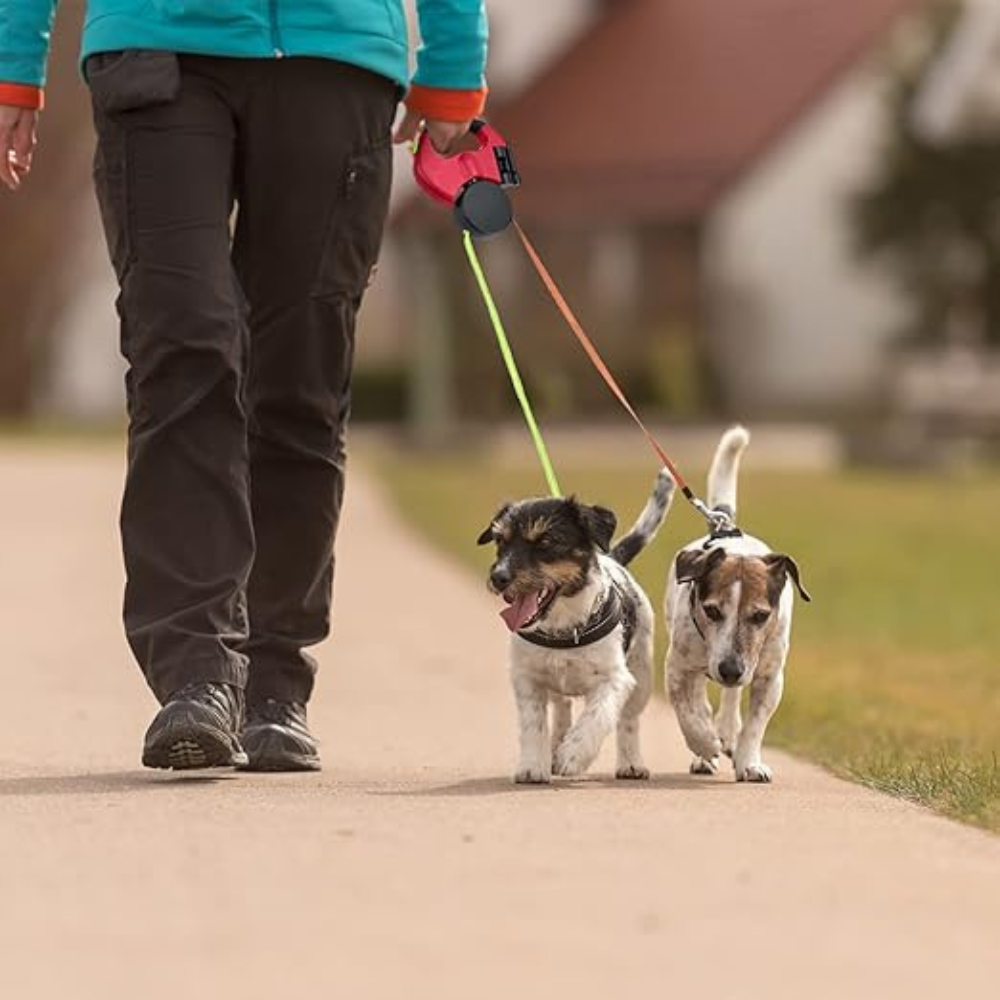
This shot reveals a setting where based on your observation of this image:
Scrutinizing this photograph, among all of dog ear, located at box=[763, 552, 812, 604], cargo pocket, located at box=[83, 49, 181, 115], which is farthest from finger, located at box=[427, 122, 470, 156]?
dog ear, located at box=[763, 552, 812, 604]

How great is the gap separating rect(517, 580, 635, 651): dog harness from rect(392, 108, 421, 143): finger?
1.20 m

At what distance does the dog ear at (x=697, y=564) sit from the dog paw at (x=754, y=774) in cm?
48

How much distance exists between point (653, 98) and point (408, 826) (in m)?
36.2

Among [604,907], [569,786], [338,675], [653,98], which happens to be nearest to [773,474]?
[653,98]

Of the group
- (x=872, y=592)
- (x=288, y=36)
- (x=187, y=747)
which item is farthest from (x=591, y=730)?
(x=872, y=592)

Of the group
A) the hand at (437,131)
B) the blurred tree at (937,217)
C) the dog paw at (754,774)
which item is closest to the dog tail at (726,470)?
the dog paw at (754,774)

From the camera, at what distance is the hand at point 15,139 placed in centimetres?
759

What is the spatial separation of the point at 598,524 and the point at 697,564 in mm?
271

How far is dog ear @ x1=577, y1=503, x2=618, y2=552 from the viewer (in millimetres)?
7727

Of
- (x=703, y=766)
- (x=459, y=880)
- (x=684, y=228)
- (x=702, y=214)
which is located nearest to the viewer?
(x=459, y=880)

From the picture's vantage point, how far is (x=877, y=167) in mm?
42812

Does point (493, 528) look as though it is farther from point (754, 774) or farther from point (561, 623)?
point (754, 774)

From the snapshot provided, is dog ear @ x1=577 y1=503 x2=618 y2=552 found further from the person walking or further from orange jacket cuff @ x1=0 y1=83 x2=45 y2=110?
orange jacket cuff @ x1=0 y1=83 x2=45 y2=110

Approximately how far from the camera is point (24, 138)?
7.66m
